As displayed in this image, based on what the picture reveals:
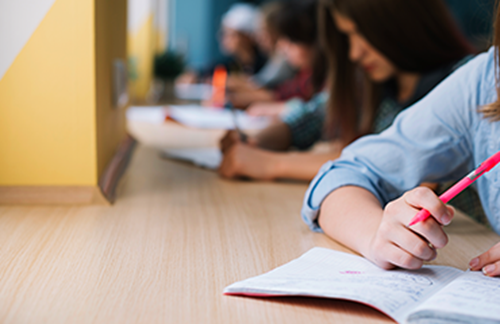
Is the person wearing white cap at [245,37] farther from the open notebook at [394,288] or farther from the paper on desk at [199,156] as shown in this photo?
the open notebook at [394,288]

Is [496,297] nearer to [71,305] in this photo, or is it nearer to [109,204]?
[71,305]

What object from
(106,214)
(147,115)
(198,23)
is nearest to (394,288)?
(106,214)

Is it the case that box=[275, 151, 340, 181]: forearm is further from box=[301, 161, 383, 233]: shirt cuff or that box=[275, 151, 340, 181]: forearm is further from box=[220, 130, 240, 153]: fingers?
box=[301, 161, 383, 233]: shirt cuff

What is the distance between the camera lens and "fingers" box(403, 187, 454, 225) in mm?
425

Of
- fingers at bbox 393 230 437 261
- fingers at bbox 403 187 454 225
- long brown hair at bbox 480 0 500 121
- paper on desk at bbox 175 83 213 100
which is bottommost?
paper on desk at bbox 175 83 213 100

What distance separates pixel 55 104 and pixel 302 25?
1590mm

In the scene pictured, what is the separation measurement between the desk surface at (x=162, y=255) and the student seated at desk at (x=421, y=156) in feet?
0.14

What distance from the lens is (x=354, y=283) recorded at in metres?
0.43

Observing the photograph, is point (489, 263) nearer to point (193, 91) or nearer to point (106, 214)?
point (106, 214)

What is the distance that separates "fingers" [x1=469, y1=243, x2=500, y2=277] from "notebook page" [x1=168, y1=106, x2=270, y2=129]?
3.71 feet

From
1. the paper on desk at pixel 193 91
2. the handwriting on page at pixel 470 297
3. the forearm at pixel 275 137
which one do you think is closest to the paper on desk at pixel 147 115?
the forearm at pixel 275 137

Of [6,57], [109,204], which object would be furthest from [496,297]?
[6,57]

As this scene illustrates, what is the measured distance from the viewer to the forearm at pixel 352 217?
53cm

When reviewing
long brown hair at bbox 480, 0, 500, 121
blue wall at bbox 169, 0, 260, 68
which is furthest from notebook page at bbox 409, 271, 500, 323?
blue wall at bbox 169, 0, 260, 68
